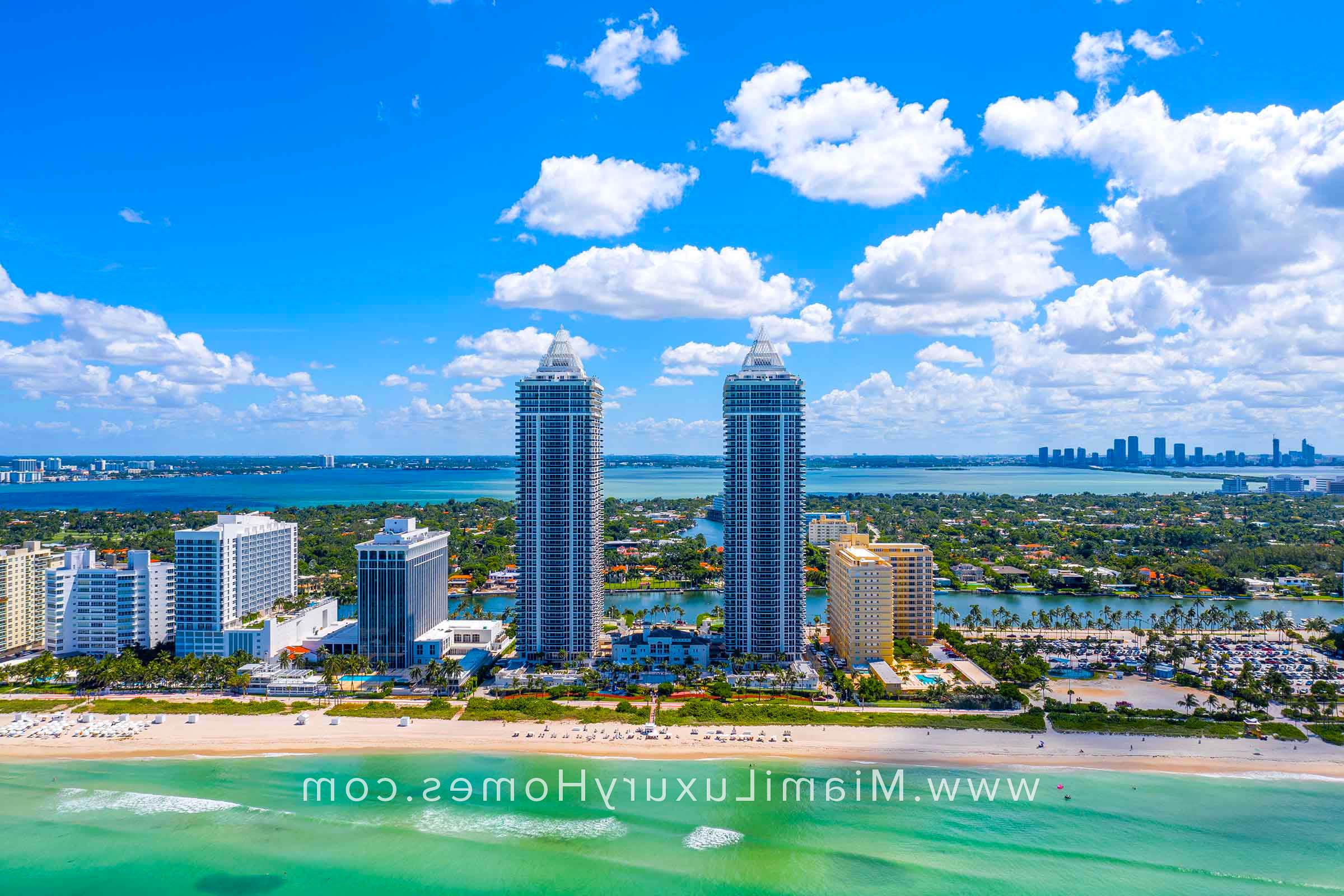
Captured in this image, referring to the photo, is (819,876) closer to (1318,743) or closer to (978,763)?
(978,763)

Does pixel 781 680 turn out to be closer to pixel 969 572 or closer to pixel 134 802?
pixel 134 802

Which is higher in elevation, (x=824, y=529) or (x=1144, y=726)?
(x=824, y=529)

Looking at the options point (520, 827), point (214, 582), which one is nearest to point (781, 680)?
point (520, 827)

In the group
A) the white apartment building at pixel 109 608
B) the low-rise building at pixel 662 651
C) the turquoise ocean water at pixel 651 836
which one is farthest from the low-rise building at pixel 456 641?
the white apartment building at pixel 109 608

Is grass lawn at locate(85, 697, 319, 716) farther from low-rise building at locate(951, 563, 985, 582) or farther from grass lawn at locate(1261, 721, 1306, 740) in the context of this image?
low-rise building at locate(951, 563, 985, 582)

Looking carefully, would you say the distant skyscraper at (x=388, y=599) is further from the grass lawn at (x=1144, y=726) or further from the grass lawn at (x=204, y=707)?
the grass lawn at (x=1144, y=726)

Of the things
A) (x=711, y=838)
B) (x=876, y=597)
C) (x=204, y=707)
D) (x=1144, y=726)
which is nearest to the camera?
(x=711, y=838)

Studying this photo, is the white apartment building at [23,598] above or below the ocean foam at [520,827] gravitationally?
above
